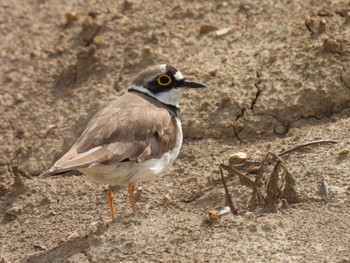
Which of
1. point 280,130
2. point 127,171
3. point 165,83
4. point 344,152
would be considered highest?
point 165,83

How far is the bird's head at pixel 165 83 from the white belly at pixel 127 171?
2.57ft

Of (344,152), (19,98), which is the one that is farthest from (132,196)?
(19,98)

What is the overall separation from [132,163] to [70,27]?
3.03 m

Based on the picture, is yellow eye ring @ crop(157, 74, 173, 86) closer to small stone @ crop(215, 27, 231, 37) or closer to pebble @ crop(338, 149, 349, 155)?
small stone @ crop(215, 27, 231, 37)

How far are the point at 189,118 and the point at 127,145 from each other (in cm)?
134

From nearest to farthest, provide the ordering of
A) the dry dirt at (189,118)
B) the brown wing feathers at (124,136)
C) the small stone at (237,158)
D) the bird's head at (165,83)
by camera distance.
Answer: the dry dirt at (189,118) → the brown wing feathers at (124,136) → the small stone at (237,158) → the bird's head at (165,83)

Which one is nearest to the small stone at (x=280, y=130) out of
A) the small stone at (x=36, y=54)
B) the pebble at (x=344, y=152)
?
the pebble at (x=344, y=152)

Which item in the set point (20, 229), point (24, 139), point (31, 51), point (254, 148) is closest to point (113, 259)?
point (20, 229)

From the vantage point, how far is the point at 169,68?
7.24 metres

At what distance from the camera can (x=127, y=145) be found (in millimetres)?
6363

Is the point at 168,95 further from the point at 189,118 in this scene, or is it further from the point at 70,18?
the point at 70,18

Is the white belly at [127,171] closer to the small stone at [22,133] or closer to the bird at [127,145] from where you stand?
the bird at [127,145]

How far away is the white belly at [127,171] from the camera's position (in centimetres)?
628

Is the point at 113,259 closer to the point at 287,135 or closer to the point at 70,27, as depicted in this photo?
the point at 287,135
